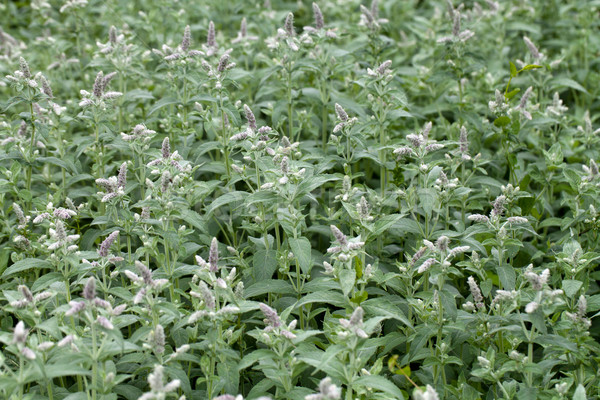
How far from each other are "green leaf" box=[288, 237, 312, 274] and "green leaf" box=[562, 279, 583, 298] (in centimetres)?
158

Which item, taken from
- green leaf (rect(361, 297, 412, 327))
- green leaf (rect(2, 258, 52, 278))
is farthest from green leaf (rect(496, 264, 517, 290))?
green leaf (rect(2, 258, 52, 278))

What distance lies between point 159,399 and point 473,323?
2.04 meters

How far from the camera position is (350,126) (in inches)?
183

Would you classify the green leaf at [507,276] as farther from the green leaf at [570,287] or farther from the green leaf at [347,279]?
the green leaf at [347,279]

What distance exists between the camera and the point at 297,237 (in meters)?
4.07

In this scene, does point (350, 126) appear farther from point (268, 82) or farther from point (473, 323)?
point (268, 82)

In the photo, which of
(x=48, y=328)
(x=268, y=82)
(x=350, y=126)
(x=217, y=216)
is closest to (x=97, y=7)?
(x=268, y=82)

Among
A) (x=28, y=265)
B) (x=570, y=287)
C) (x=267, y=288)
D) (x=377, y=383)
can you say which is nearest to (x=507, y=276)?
(x=570, y=287)

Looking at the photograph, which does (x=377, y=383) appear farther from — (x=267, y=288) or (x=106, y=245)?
(x=106, y=245)

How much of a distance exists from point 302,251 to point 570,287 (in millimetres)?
1670

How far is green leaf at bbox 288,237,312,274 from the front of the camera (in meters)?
3.85

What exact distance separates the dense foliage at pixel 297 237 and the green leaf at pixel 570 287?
0.01 m

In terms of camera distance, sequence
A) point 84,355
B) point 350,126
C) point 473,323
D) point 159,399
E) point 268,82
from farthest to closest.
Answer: point 268,82 → point 350,126 → point 473,323 → point 84,355 → point 159,399

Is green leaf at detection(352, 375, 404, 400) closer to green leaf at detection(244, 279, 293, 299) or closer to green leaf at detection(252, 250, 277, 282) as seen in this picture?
green leaf at detection(244, 279, 293, 299)
